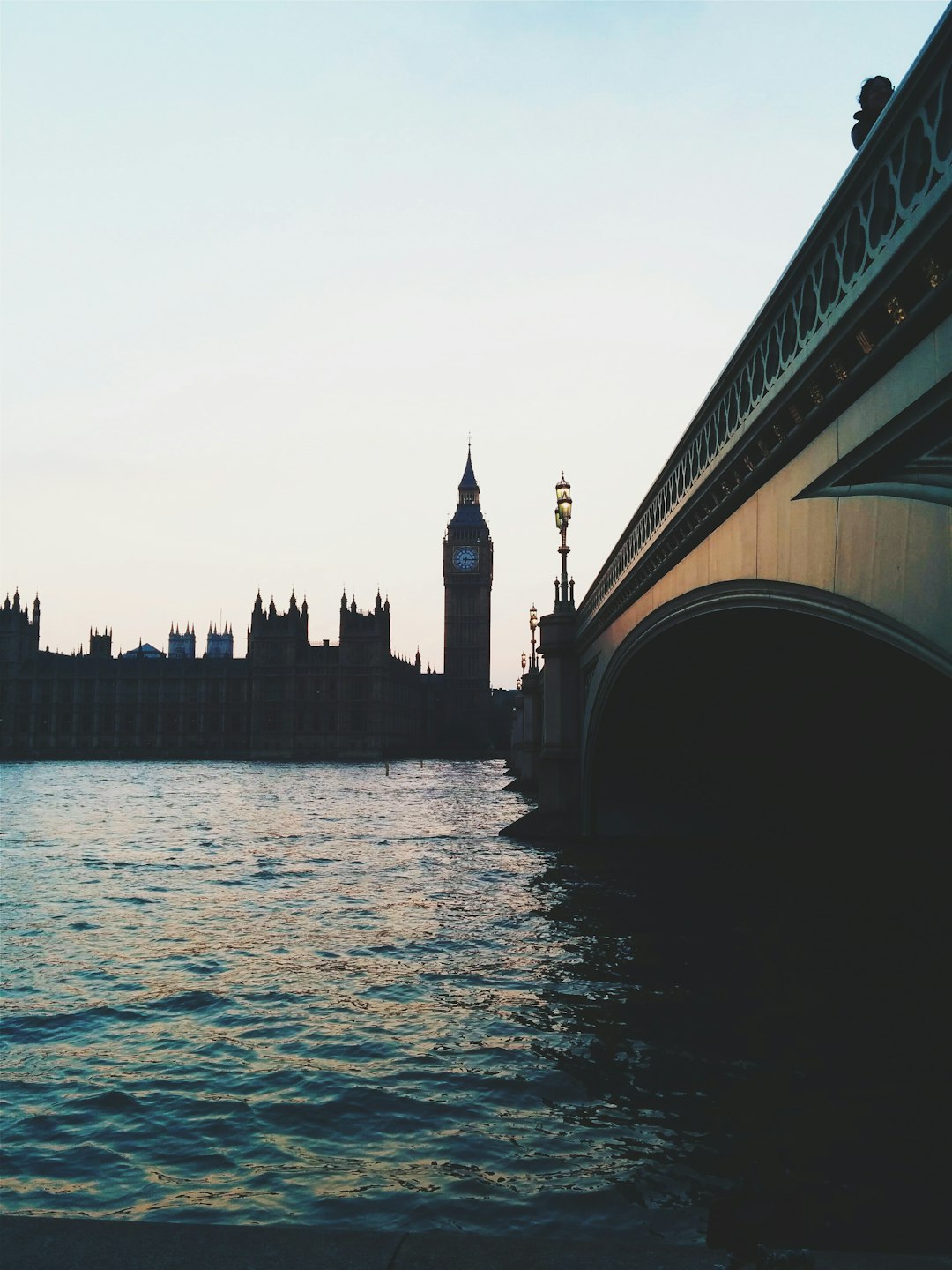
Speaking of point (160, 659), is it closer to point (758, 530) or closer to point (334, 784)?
point (334, 784)

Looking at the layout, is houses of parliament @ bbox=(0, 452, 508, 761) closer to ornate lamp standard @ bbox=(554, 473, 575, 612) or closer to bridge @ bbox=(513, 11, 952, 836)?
ornate lamp standard @ bbox=(554, 473, 575, 612)

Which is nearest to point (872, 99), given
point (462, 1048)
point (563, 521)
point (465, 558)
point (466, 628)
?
point (462, 1048)

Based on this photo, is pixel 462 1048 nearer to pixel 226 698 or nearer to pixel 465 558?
pixel 226 698

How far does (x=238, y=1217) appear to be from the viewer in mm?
6336

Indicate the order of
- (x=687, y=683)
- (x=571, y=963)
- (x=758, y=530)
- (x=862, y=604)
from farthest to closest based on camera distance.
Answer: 1. (x=687, y=683)
2. (x=571, y=963)
3. (x=758, y=530)
4. (x=862, y=604)

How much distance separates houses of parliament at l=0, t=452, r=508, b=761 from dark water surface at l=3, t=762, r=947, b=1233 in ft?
376

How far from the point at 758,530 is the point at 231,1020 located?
7486mm

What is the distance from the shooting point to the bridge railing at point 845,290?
467 centimetres

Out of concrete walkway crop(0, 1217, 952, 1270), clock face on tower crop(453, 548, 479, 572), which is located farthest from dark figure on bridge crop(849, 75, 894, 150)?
clock face on tower crop(453, 548, 479, 572)

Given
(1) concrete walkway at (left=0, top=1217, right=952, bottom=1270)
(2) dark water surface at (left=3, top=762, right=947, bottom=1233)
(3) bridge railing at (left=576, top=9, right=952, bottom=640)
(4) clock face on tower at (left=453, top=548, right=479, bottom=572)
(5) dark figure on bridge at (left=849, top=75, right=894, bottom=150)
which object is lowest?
(2) dark water surface at (left=3, top=762, right=947, bottom=1233)

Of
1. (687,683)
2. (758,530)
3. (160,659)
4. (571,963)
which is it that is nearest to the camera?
(758,530)

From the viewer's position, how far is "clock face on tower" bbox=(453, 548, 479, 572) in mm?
176375

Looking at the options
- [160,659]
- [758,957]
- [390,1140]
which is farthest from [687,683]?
[160,659]

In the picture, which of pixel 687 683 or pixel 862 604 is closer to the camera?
pixel 862 604
